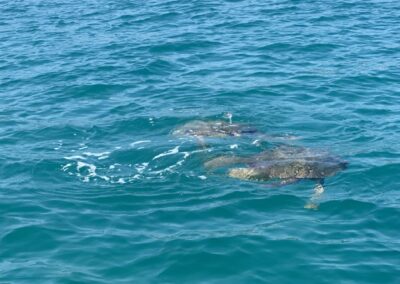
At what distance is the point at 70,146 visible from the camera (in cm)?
2081

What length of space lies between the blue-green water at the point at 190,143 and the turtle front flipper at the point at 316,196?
0.16 m

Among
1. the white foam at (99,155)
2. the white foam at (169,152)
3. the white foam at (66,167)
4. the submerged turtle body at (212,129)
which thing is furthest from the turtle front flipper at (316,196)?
the white foam at (66,167)

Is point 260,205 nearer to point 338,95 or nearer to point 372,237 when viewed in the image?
point 372,237

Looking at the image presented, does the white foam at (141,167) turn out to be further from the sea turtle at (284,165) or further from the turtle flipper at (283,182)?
the turtle flipper at (283,182)

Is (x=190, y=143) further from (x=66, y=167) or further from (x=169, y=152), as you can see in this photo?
(x=66, y=167)

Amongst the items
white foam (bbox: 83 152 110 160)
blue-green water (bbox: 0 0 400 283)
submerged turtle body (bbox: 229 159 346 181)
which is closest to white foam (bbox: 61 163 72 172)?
blue-green water (bbox: 0 0 400 283)

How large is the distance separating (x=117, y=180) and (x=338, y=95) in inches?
412

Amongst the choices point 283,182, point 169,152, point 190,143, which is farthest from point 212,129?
point 283,182

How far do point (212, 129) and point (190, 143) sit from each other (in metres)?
1.47

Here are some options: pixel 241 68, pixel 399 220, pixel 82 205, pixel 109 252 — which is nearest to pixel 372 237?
pixel 399 220

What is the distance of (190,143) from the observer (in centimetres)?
2072

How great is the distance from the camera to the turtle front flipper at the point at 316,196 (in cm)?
1638

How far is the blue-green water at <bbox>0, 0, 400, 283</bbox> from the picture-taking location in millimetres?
14172

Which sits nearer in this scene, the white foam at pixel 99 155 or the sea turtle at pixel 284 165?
the sea turtle at pixel 284 165
